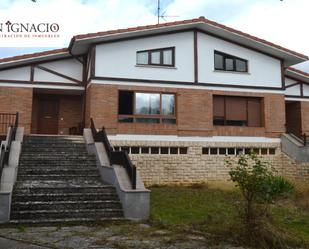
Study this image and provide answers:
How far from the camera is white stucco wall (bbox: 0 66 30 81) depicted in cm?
1579

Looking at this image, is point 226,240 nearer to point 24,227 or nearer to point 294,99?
point 24,227

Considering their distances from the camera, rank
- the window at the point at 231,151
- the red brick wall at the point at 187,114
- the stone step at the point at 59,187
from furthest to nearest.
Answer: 1. the window at the point at 231,151
2. the red brick wall at the point at 187,114
3. the stone step at the point at 59,187

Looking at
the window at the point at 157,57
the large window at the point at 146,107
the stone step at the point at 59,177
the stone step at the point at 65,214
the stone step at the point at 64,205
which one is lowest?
the stone step at the point at 65,214

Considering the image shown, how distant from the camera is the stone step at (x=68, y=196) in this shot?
8191 millimetres

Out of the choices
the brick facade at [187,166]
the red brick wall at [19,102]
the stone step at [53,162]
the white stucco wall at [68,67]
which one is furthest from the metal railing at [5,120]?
the stone step at [53,162]

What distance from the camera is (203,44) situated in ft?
54.1

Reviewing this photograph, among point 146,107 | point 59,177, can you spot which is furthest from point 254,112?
point 59,177

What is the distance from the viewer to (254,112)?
674 inches

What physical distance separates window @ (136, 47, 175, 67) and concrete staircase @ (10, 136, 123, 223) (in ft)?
19.2

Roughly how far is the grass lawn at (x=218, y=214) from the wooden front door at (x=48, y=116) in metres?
7.26

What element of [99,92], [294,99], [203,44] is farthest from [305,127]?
[99,92]

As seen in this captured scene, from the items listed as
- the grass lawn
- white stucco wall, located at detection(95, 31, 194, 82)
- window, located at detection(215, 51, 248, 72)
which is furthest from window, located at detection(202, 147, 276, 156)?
window, located at detection(215, 51, 248, 72)

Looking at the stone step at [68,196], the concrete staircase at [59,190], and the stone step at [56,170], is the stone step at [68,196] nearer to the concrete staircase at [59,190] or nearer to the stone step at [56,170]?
the concrete staircase at [59,190]

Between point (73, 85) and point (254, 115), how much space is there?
349 inches
